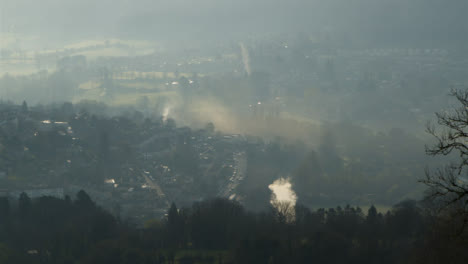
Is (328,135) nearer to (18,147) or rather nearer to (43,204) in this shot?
(18,147)

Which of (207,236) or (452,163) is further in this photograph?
(207,236)

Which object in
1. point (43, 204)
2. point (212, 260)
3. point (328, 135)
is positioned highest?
point (328, 135)

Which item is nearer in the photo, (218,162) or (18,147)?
(18,147)

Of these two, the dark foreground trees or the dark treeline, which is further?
the dark treeline

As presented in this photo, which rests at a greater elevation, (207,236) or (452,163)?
(452,163)

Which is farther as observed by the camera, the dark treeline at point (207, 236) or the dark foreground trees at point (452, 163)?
the dark treeline at point (207, 236)

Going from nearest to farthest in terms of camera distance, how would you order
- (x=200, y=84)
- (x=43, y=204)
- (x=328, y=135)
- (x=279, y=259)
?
(x=279, y=259) < (x=43, y=204) < (x=328, y=135) < (x=200, y=84)

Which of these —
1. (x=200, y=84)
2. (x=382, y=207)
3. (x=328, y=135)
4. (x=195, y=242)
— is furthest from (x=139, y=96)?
(x=195, y=242)

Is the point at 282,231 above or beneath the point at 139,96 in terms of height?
beneath
